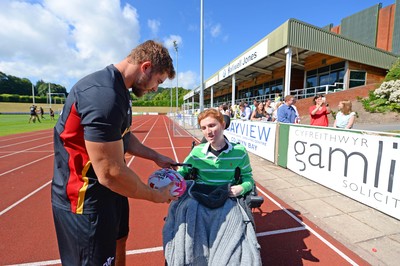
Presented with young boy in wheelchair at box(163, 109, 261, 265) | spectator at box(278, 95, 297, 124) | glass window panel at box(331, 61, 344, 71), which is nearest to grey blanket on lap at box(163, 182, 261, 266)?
young boy in wheelchair at box(163, 109, 261, 265)

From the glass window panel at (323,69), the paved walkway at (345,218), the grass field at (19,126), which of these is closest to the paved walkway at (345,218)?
the paved walkway at (345,218)

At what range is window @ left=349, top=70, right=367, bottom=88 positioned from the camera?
16.6 meters

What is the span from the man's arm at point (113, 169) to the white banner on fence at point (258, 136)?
556 cm

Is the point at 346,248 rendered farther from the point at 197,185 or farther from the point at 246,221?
the point at 197,185

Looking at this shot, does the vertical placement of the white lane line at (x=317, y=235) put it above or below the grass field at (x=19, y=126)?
below

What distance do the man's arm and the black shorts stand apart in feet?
0.91

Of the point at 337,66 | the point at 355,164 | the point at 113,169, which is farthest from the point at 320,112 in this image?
the point at 337,66

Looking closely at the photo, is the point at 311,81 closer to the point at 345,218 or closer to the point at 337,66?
the point at 337,66

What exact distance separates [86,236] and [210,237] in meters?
0.83

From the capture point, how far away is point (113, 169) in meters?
1.12

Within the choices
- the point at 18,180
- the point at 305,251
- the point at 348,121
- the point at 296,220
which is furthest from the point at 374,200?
the point at 18,180

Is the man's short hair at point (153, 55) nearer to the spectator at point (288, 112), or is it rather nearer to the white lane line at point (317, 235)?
the white lane line at point (317, 235)

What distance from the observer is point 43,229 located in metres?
2.98

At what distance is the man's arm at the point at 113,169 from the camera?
3.53ft
